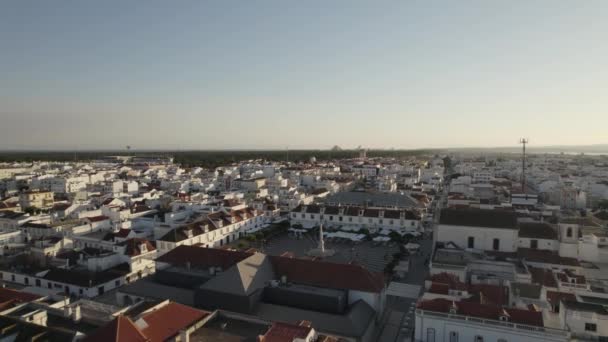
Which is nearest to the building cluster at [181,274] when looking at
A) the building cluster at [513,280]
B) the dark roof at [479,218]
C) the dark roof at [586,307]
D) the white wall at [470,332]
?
the white wall at [470,332]

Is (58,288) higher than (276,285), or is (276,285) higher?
(276,285)

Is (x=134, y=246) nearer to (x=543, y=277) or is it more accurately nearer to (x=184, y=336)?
(x=184, y=336)

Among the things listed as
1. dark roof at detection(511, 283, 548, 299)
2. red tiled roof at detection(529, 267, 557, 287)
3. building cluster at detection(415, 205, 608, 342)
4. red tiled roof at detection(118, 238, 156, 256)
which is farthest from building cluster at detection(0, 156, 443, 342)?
red tiled roof at detection(529, 267, 557, 287)

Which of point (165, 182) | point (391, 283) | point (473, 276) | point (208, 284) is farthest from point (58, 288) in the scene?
point (165, 182)

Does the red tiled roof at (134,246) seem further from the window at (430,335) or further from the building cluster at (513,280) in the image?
the window at (430,335)


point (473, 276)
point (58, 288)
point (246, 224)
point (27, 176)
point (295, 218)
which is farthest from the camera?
point (27, 176)

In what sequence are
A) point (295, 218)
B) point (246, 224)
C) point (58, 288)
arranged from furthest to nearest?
point (295, 218)
point (246, 224)
point (58, 288)

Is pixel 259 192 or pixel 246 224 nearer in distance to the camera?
pixel 246 224

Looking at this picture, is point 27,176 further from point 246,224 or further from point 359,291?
point 359,291
